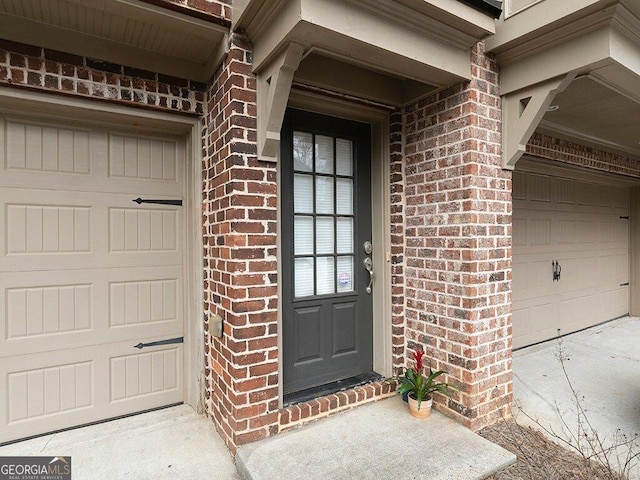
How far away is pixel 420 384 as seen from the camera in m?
2.35

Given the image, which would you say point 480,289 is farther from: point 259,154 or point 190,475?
point 190,475

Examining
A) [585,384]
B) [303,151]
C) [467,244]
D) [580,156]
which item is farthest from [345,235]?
[580,156]

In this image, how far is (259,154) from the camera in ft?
6.71

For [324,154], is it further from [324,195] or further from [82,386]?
[82,386]

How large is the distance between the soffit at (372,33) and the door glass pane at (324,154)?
0.40 meters

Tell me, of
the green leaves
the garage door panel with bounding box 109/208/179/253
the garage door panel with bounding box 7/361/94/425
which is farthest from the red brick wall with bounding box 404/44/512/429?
the garage door panel with bounding box 7/361/94/425

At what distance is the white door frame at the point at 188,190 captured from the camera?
7.15 ft

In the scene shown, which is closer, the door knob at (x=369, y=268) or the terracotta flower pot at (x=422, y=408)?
the terracotta flower pot at (x=422, y=408)

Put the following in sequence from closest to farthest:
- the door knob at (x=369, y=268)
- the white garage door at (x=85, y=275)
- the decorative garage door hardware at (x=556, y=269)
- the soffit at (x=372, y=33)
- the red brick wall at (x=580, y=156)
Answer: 1. the soffit at (x=372, y=33)
2. the white garage door at (x=85, y=275)
3. the door knob at (x=369, y=268)
4. the red brick wall at (x=580, y=156)
5. the decorative garage door hardware at (x=556, y=269)

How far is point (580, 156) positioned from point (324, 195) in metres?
3.23

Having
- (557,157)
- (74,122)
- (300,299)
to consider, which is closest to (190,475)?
(300,299)

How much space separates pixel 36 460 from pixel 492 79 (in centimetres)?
345

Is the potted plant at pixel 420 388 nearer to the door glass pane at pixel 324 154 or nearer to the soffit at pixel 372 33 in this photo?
the door glass pane at pixel 324 154

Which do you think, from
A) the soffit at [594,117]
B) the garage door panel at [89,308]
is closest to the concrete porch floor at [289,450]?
the garage door panel at [89,308]
